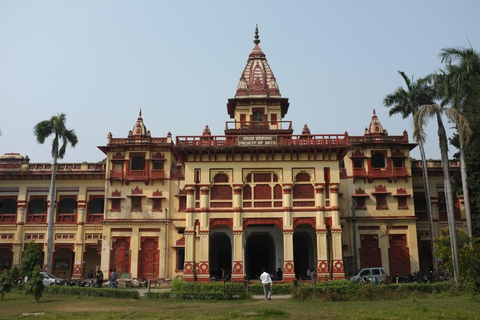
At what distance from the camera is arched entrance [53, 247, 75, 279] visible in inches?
1788

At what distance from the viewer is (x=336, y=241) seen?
3388 centimetres

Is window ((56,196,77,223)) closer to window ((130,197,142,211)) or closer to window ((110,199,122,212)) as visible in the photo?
window ((110,199,122,212))

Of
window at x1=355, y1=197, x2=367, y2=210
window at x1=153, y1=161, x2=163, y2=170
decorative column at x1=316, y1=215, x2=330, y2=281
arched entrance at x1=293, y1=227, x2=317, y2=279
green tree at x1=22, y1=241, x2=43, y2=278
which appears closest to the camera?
decorative column at x1=316, y1=215, x2=330, y2=281

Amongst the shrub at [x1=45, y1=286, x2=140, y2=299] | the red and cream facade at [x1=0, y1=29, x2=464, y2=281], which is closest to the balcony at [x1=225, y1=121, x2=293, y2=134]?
the red and cream facade at [x1=0, y1=29, x2=464, y2=281]

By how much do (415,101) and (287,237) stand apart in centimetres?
1474

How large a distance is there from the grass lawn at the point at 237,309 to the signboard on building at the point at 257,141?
13496mm

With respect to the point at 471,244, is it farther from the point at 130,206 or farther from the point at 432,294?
the point at 130,206

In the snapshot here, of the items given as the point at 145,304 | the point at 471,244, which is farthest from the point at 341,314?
the point at 471,244

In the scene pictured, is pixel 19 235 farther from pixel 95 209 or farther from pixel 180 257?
pixel 180 257

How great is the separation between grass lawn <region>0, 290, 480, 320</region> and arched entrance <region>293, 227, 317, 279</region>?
13.6 m

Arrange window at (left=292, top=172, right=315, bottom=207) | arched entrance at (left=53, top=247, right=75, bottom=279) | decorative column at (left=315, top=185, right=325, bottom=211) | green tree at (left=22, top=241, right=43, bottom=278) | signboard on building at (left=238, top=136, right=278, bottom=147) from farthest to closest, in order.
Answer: arched entrance at (left=53, top=247, right=75, bottom=279) → green tree at (left=22, top=241, right=43, bottom=278) → signboard on building at (left=238, top=136, right=278, bottom=147) → window at (left=292, top=172, right=315, bottom=207) → decorative column at (left=315, top=185, right=325, bottom=211)

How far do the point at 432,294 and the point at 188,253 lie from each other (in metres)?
16.4

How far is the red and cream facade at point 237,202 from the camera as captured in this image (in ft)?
113

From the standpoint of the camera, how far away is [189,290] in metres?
26.8
